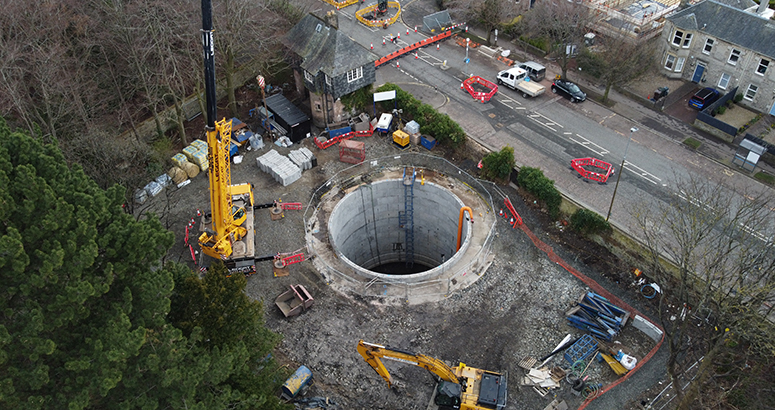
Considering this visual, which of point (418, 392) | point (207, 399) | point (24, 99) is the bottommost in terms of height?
point (418, 392)

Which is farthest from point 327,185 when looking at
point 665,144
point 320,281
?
point 665,144

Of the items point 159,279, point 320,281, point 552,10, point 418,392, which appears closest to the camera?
point 159,279

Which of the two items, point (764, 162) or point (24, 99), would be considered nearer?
point (24, 99)

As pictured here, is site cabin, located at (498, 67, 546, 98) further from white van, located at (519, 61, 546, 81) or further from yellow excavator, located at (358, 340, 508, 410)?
yellow excavator, located at (358, 340, 508, 410)

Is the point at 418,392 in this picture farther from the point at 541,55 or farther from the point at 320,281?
the point at 541,55

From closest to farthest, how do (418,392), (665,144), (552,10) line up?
(418,392) → (665,144) → (552,10)

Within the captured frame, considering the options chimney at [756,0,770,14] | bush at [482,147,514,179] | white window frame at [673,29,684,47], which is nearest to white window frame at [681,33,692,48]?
white window frame at [673,29,684,47]

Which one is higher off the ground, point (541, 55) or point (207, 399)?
point (207, 399)

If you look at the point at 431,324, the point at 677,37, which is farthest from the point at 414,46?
the point at 431,324
